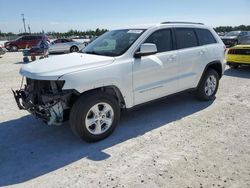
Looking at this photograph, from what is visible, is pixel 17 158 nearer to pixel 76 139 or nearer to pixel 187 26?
pixel 76 139

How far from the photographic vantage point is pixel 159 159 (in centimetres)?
355

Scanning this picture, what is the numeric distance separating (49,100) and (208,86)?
3869 millimetres

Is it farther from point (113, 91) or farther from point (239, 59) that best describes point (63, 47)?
point (113, 91)

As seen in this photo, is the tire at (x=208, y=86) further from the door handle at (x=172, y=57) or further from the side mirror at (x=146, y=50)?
the side mirror at (x=146, y=50)

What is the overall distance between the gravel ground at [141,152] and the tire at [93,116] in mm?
172

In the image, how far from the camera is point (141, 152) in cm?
375

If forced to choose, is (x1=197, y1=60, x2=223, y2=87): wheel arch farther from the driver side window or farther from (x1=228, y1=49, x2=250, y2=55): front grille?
(x1=228, y1=49, x2=250, y2=55): front grille

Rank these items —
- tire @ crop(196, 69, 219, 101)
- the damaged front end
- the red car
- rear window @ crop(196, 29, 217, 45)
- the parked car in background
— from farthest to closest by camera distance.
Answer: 1. the red car
2. the parked car in background
3. tire @ crop(196, 69, 219, 101)
4. rear window @ crop(196, 29, 217, 45)
5. the damaged front end

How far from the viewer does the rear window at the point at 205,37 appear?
5.73m

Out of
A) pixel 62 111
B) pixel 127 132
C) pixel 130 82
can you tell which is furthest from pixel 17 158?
pixel 130 82

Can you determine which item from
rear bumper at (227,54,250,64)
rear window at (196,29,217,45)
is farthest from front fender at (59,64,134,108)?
rear bumper at (227,54,250,64)

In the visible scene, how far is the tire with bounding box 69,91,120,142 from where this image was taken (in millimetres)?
3754

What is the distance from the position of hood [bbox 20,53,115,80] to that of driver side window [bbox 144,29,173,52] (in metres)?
1.03

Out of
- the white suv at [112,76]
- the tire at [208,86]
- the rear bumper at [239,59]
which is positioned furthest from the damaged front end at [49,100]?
the rear bumper at [239,59]
